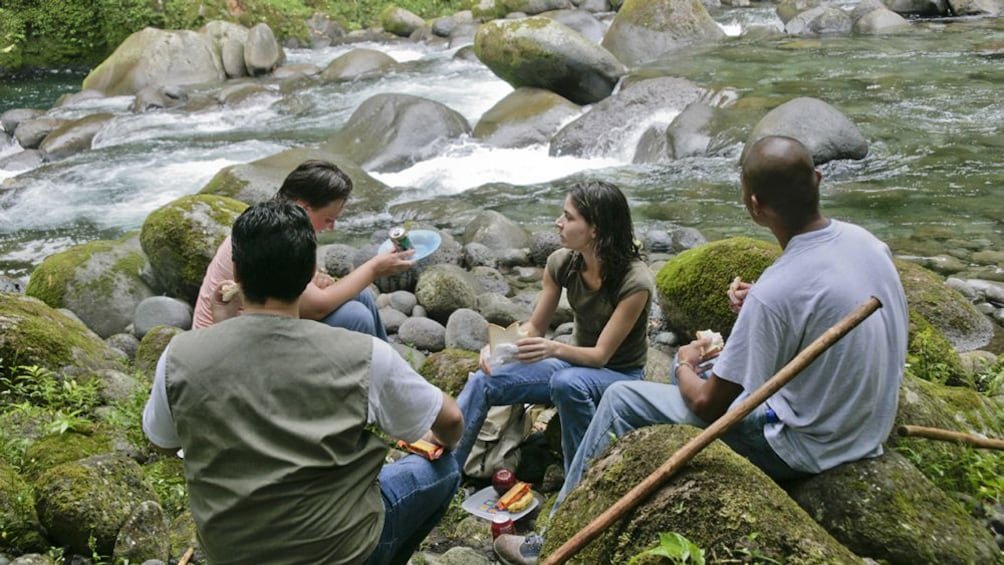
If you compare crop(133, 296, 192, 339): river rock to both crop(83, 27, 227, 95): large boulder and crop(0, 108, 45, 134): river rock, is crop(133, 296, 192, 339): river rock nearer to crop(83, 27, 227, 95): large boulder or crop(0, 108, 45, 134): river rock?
crop(0, 108, 45, 134): river rock

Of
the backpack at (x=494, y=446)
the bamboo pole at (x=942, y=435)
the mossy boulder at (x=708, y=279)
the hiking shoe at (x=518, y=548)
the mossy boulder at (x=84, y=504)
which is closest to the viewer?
the bamboo pole at (x=942, y=435)

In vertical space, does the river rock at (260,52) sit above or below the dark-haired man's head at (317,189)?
below

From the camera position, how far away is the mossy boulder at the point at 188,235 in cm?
781

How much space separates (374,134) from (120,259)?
5.44m

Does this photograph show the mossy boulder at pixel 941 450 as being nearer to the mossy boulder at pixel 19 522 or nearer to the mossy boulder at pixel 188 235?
the mossy boulder at pixel 19 522

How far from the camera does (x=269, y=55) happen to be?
20625 mm

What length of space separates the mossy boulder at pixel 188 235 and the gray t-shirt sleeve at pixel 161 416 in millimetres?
5215

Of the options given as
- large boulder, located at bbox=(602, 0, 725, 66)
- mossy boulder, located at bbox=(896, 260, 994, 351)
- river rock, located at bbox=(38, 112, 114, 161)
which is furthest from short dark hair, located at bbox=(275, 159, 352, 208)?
large boulder, located at bbox=(602, 0, 725, 66)

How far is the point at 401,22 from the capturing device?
25016 millimetres

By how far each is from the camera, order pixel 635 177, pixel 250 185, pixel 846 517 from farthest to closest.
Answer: pixel 635 177
pixel 250 185
pixel 846 517

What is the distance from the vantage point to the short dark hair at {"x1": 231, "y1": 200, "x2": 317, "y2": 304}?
2.54m

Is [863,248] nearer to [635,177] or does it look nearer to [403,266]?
[403,266]

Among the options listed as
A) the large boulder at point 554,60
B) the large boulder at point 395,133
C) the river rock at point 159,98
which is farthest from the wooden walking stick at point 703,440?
the river rock at point 159,98

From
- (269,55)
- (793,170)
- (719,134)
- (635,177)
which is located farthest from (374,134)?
(793,170)
